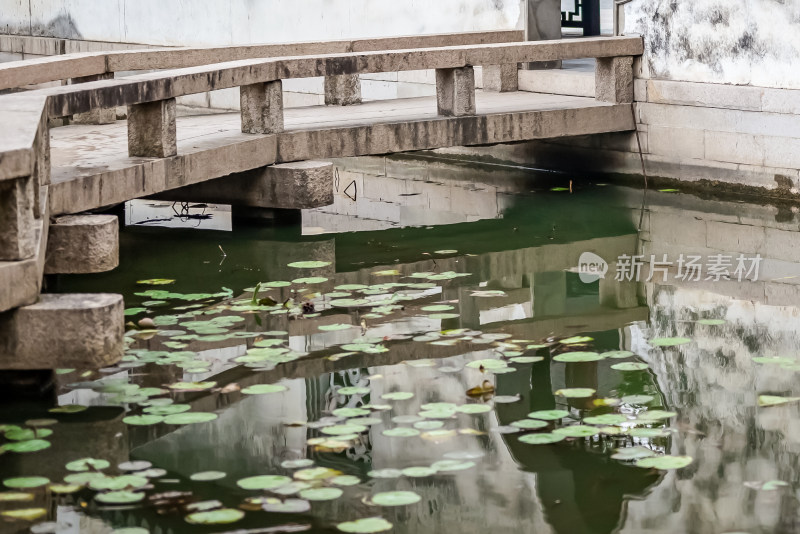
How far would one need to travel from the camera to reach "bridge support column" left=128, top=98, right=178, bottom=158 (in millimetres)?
7488

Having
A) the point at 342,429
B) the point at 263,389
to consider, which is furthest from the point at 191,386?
the point at 342,429

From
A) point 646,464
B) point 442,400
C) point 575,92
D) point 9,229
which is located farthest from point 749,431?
point 575,92

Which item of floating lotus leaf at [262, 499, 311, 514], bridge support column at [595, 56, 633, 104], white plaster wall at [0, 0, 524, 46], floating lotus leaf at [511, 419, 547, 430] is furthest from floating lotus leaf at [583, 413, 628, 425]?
white plaster wall at [0, 0, 524, 46]

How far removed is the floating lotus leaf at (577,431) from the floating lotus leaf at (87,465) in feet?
5.02

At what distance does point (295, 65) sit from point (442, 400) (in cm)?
401

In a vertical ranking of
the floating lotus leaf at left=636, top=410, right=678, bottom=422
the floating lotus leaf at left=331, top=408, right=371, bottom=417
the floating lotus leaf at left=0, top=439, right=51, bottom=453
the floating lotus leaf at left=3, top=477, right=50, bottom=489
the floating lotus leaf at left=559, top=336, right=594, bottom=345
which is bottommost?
the floating lotus leaf at left=3, top=477, right=50, bottom=489

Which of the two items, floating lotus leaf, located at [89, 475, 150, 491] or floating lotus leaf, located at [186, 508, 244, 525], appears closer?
floating lotus leaf, located at [186, 508, 244, 525]

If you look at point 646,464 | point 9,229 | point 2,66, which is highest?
point 2,66

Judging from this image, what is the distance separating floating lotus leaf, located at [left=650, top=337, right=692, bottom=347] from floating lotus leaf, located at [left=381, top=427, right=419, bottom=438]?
1.70 metres

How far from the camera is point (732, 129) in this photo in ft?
30.9

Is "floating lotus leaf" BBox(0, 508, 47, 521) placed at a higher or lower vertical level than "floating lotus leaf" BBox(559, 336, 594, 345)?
lower

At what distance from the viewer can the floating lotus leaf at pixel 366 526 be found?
148 inches

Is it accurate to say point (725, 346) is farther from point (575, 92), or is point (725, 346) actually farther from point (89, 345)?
point (575, 92)

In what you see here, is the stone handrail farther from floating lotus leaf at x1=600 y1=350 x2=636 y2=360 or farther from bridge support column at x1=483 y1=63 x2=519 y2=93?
floating lotus leaf at x1=600 y1=350 x2=636 y2=360
